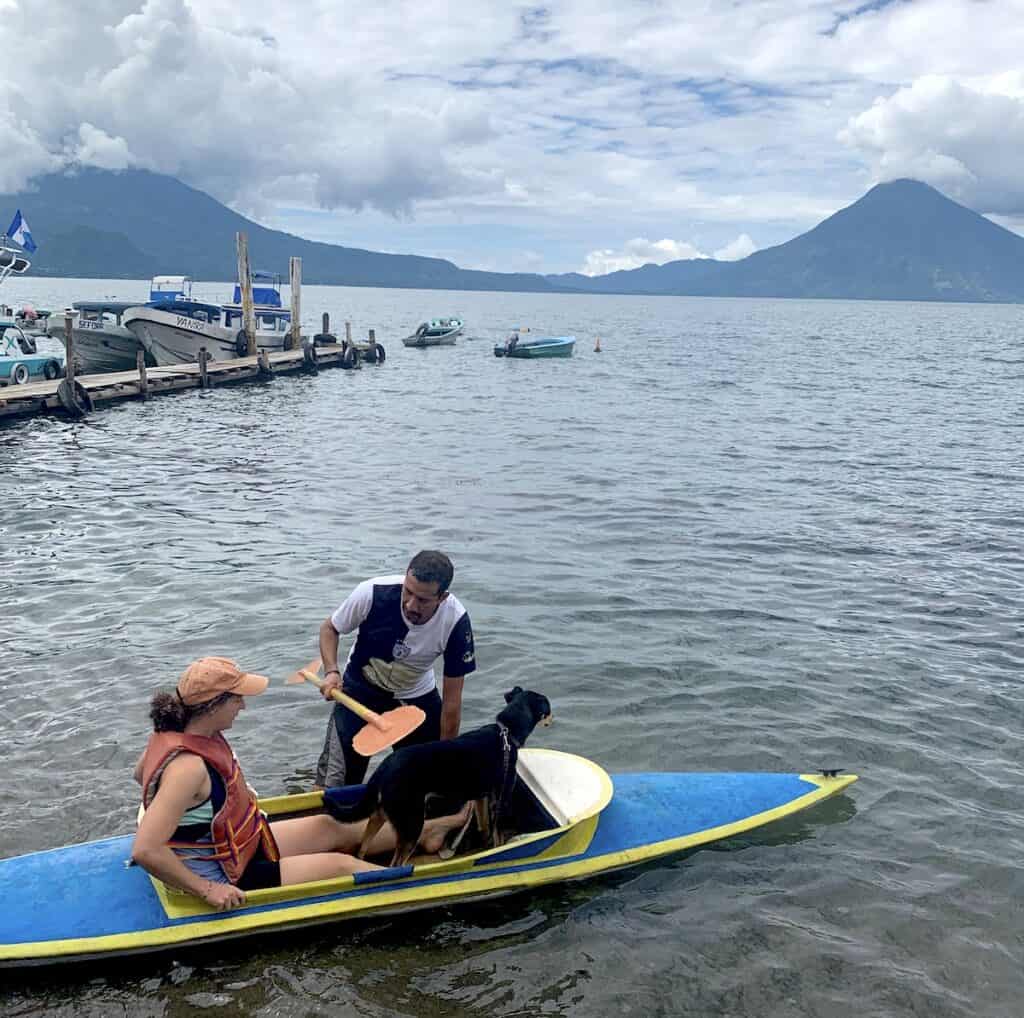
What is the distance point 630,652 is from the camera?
33.7 feet

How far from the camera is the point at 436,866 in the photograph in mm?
5551

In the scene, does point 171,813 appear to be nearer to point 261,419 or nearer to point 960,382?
point 261,419

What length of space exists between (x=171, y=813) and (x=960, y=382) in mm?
47108

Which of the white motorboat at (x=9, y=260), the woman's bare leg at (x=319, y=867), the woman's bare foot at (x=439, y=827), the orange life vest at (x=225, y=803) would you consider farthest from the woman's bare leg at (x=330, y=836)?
the white motorboat at (x=9, y=260)

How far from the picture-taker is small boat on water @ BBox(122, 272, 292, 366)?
3609 cm

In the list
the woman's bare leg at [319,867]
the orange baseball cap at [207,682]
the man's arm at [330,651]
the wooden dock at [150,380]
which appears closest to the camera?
the orange baseball cap at [207,682]

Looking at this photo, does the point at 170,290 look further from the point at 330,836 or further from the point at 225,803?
the point at 225,803

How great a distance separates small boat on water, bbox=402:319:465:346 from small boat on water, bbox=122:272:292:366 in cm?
1797

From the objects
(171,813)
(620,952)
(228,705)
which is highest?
(228,705)

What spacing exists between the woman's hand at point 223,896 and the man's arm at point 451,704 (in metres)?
1.65

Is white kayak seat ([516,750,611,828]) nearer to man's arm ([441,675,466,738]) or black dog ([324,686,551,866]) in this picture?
black dog ([324,686,551,866])

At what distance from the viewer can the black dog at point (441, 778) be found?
5.45 m

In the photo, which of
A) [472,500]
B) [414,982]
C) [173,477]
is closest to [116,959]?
[414,982]

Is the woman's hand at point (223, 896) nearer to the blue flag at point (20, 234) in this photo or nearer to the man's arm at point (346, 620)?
the man's arm at point (346, 620)
